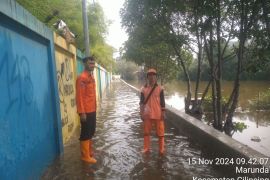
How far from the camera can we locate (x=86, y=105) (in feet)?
19.6

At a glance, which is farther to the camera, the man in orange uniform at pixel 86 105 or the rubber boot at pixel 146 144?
the rubber boot at pixel 146 144

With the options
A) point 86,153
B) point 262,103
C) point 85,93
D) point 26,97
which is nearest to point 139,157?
point 86,153

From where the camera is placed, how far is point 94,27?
789 inches

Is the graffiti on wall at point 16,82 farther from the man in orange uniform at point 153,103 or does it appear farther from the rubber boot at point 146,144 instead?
the rubber boot at point 146,144

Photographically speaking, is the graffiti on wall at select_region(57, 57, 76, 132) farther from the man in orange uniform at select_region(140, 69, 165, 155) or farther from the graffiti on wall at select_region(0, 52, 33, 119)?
the graffiti on wall at select_region(0, 52, 33, 119)

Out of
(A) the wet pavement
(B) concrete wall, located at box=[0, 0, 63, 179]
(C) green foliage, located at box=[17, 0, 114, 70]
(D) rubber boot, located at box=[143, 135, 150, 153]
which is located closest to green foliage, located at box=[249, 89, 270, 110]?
(C) green foliage, located at box=[17, 0, 114, 70]

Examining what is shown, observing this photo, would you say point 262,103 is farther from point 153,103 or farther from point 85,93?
point 85,93

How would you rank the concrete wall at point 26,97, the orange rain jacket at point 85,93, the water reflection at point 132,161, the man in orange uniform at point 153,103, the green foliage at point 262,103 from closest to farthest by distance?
the concrete wall at point 26,97
the water reflection at point 132,161
the orange rain jacket at point 85,93
the man in orange uniform at point 153,103
the green foliage at point 262,103

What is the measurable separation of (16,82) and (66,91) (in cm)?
380

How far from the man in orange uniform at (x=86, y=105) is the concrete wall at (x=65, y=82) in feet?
4.63

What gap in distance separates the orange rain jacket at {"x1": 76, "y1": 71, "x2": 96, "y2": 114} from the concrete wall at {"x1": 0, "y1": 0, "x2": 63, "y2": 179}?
632 millimetres

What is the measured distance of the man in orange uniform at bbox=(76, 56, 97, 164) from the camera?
586 cm

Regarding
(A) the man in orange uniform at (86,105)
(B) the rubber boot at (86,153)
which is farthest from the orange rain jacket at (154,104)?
(B) the rubber boot at (86,153)

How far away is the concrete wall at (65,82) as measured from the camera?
7.44 m
